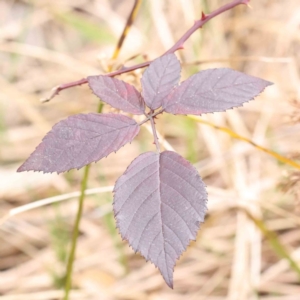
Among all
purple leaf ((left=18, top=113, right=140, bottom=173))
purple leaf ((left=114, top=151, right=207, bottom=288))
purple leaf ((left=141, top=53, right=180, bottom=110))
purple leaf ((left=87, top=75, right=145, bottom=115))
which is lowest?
purple leaf ((left=114, top=151, right=207, bottom=288))

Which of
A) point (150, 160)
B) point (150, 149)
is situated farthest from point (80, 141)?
point (150, 149)

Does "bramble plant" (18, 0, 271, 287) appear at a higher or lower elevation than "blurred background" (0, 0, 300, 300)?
lower

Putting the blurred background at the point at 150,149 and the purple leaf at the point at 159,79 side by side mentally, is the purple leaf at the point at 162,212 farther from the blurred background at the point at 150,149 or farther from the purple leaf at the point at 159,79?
the blurred background at the point at 150,149

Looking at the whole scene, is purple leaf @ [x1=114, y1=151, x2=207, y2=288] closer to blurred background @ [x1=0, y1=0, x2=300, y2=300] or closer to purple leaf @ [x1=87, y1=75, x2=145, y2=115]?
purple leaf @ [x1=87, y1=75, x2=145, y2=115]

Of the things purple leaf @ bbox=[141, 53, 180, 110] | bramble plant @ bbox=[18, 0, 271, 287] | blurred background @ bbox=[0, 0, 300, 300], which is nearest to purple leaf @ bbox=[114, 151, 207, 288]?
bramble plant @ bbox=[18, 0, 271, 287]

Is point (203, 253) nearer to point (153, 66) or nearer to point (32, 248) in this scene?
point (32, 248)

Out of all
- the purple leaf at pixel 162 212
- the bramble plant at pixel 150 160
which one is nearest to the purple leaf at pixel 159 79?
the bramble plant at pixel 150 160

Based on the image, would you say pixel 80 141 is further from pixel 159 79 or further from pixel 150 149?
pixel 150 149

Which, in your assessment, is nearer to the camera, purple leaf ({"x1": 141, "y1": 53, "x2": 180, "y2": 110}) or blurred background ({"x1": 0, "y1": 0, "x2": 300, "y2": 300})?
purple leaf ({"x1": 141, "y1": 53, "x2": 180, "y2": 110})
